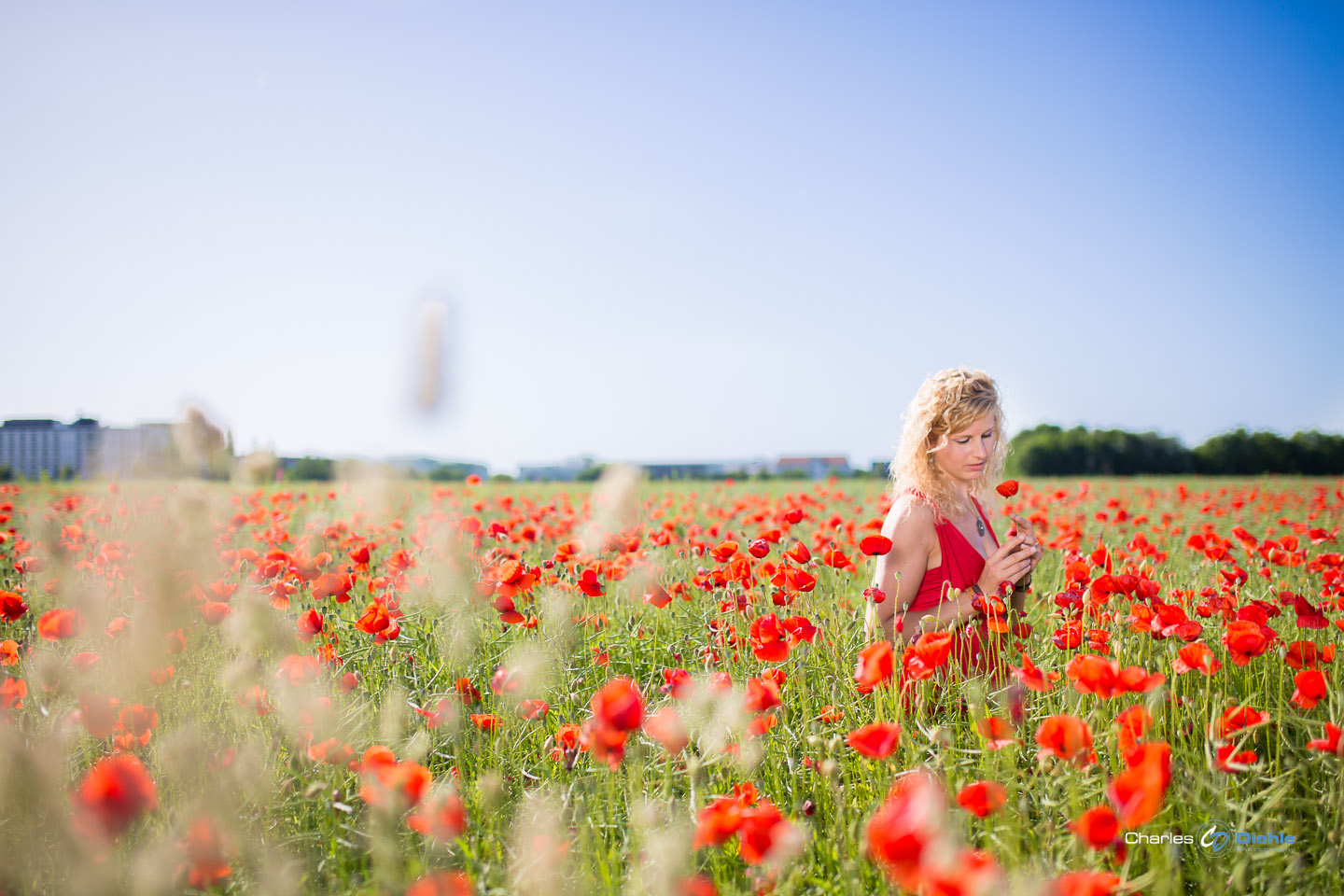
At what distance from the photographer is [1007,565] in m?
2.47

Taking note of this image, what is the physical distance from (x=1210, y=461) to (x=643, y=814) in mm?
50494

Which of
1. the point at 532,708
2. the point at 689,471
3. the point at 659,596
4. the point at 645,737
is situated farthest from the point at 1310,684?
the point at 689,471

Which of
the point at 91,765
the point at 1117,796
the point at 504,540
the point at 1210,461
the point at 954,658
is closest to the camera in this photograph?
the point at 1117,796

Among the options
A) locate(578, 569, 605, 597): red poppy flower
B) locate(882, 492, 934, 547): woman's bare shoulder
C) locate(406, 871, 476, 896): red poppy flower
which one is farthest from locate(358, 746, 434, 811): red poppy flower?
locate(882, 492, 934, 547): woman's bare shoulder

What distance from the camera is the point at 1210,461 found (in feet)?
136

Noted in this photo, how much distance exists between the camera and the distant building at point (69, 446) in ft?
20.1

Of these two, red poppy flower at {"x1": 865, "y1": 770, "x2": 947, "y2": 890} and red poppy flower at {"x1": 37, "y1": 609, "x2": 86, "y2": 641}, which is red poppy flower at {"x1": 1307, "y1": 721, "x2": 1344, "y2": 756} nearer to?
red poppy flower at {"x1": 865, "y1": 770, "x2": 947, "y2": 890}

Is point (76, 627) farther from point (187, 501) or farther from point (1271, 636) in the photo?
point (1271, 636)

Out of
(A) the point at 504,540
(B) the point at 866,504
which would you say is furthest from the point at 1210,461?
(A) the point at 504,540

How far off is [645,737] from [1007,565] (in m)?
1.36

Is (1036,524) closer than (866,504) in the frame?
Yes

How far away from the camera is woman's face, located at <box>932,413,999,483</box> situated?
271 centimetres

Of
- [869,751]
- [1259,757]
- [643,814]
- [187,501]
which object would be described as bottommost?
[1259,757]

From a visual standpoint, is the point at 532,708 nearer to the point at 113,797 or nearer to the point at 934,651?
the point at 113,797
